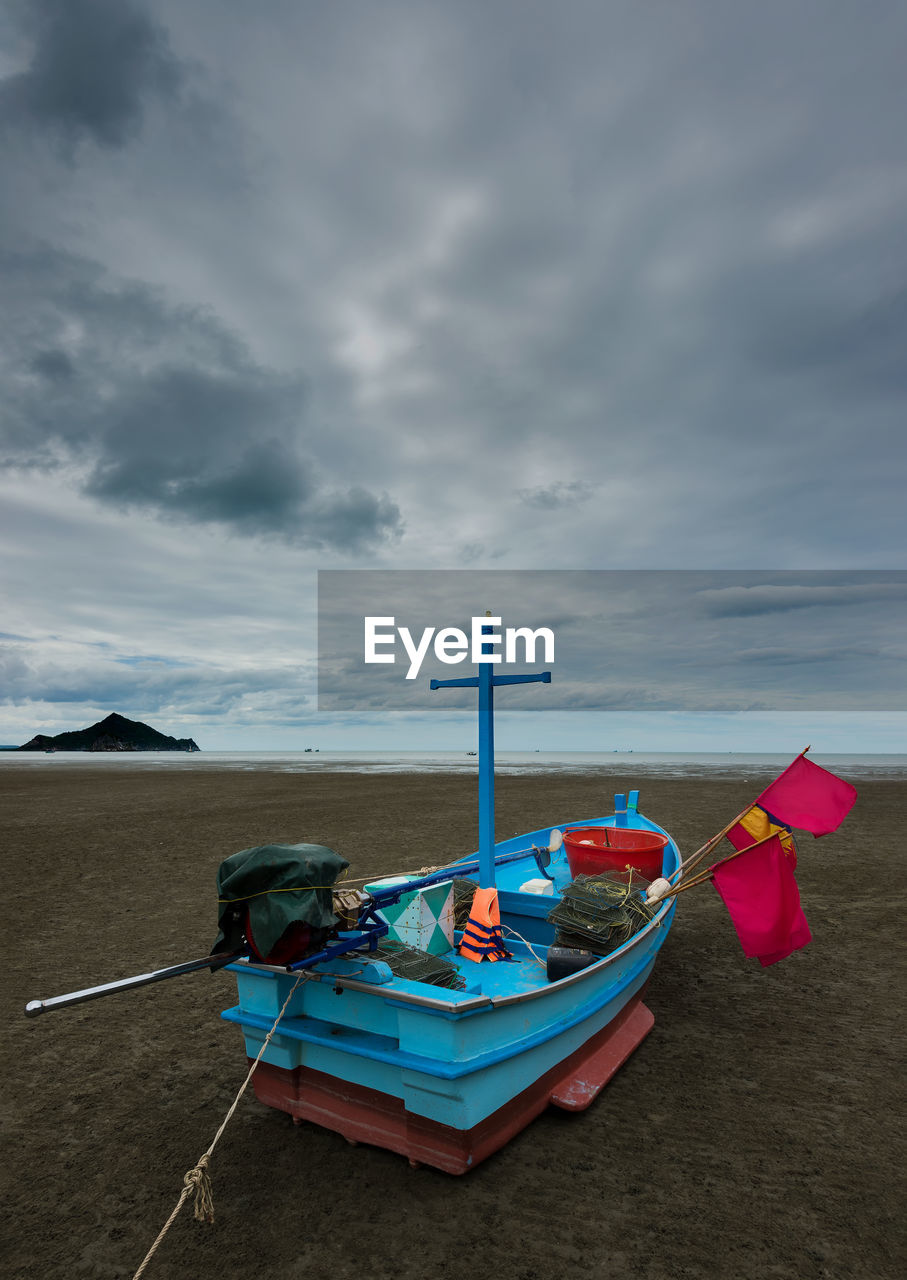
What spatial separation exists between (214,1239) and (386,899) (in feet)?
8.17

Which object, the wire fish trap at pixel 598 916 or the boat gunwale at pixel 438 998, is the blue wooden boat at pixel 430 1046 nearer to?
the boat gunwale at pixel 438 998

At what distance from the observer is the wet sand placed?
13.2 ft

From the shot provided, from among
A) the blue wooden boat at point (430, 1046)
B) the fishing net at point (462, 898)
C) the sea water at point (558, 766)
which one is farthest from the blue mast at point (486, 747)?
the sea water at point (558, 766)

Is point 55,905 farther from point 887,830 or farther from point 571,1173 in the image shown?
point 887,830

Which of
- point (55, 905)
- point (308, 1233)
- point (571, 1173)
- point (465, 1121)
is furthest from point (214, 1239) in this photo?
point (55, 905)

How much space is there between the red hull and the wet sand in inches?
6.7

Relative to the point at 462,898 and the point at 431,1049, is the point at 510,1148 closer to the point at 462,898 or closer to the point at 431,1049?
the point at 431,1049

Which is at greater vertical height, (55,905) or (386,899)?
(386,899)

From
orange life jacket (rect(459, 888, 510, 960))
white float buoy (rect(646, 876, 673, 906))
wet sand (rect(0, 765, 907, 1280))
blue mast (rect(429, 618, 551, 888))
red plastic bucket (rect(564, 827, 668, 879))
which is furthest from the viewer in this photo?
red plastic bucket (rect(564, 827, 668, 879))

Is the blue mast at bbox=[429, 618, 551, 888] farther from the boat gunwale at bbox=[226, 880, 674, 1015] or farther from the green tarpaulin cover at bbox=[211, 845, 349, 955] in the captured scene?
the green tarpaulin cover at bbox=[211, 845, 349, 955]

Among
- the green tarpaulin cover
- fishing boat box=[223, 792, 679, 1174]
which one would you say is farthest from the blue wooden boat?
the green tarpaulin cover

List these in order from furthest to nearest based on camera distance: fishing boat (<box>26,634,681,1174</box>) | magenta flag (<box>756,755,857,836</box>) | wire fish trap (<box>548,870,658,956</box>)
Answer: magenta flag (<box>756,755,857,836</box>) → wire fish trap (<box>548,870,658,956</box>) → fishing boat (<box>26,634,681,1174</box>)

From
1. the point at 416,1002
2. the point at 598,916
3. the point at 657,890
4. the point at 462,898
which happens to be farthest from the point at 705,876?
the point at 416,1002

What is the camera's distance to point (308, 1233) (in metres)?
4.18
